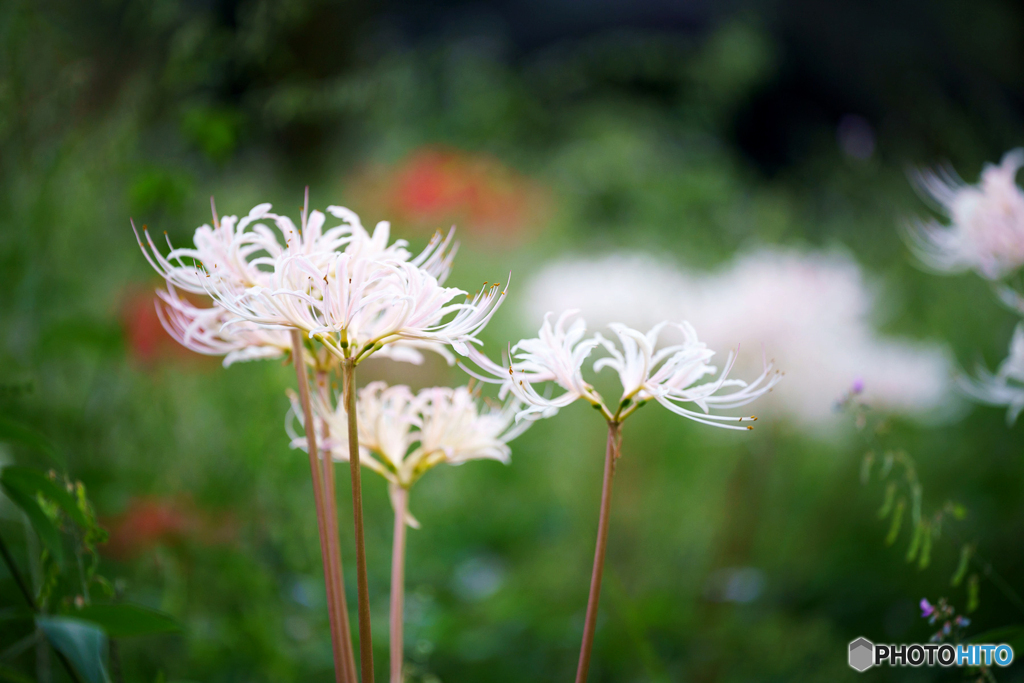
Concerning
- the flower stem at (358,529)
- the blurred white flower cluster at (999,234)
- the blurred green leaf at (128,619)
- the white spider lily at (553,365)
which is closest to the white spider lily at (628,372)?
the white spider lily at (553,365)

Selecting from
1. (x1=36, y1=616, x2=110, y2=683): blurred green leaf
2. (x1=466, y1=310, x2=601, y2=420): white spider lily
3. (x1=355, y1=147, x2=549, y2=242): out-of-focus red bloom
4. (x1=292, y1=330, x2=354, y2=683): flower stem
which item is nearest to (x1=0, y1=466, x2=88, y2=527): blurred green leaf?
(x1=36, y1=616, x2=110, y2=683): blurred green leaf

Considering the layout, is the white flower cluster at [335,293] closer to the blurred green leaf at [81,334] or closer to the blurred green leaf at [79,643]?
the blurred green leaf at [79,643]

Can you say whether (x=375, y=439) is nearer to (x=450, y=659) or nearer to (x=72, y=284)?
(x=450, y=659)

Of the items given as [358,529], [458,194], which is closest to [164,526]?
[358,529]

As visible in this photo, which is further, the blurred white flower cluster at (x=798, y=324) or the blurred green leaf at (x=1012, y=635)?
A: the blurred white flower cluster at (x=798, y=324)

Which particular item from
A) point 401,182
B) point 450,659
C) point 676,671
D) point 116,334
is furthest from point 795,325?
point 401,182

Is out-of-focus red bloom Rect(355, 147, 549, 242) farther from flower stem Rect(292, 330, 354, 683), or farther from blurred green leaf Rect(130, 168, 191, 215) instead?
flower stem Rect(292, 330, 354, 683)

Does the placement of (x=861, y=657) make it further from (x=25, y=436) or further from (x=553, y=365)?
(x=25, y=436)
